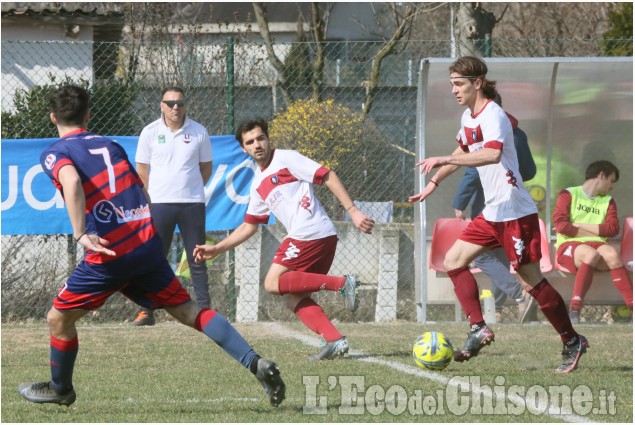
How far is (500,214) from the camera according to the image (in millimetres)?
7047

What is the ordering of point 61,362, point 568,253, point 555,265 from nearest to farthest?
point 61,362
point 568,253
point 555,265

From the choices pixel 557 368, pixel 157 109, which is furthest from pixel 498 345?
pixel 157 109

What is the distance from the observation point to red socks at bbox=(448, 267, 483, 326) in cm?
725

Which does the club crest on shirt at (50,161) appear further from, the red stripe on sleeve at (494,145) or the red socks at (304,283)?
the red stripe on sleeve at (494,145)

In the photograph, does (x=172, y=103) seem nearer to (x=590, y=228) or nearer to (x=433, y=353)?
(x=433, y=353)

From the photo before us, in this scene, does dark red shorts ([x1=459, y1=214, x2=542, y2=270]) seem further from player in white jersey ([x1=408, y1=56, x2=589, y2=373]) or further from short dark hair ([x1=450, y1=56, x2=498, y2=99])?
short dark hair ([x1=450, y1=56, x2=498, y2=99])

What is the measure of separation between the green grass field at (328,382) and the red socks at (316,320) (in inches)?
7.9

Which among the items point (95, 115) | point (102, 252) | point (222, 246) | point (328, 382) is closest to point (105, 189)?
point (102, 252)

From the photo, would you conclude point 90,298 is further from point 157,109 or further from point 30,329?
point 157,109

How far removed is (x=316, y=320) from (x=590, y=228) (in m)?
3.98

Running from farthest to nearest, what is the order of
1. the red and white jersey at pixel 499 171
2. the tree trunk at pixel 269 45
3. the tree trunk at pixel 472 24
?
the tree trunk at pixel 269 45
the tree trunk at pixel 472 24
the red and white jersey at pixel 499 171

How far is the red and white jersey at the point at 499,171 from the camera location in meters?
6.91

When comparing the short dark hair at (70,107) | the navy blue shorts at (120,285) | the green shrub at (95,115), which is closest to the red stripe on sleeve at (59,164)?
the short dark hair at (70,107)

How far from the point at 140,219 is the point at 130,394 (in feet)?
3.76
